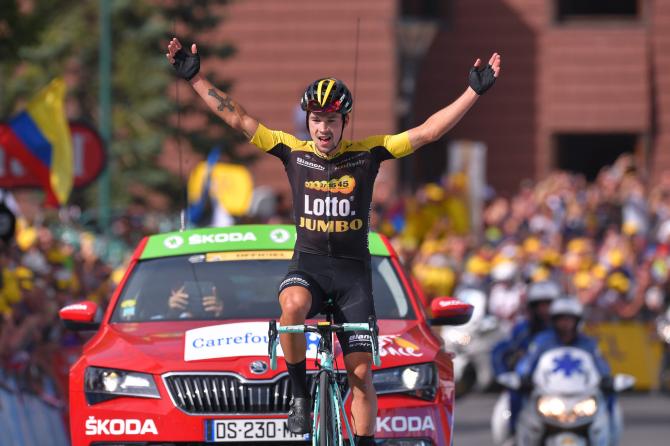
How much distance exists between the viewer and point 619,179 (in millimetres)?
29406

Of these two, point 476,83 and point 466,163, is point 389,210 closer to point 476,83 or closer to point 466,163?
point 466,163

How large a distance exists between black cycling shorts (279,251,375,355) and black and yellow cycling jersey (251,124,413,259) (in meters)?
0.05

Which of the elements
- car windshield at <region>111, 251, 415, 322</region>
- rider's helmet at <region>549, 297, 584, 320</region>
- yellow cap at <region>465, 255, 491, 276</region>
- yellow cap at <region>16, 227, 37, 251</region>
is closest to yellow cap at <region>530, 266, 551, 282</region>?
yellow cap at <region>465, 255, 491, 276</region>

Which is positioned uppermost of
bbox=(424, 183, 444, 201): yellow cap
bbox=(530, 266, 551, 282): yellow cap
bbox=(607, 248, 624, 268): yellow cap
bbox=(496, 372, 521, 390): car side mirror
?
bbox=(424, 183, 444, 201): yellow cap

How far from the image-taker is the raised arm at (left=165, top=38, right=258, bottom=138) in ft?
29.8

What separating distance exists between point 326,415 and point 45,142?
1048cm

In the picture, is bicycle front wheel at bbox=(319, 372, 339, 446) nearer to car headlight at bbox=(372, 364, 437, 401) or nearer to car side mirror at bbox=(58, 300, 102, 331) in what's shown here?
car headlight at bbox=(372, 364, 437, 401)

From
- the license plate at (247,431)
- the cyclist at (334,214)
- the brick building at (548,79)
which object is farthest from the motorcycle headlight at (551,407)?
the brick building at (548,79)

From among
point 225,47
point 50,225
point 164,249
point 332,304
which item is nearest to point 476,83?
point 332,304

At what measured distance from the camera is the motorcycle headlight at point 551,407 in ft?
41.8

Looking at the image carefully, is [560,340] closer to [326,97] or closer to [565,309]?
[565,309]

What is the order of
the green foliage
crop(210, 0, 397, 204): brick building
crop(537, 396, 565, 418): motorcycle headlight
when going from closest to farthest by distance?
crop(537, 396, 565, 418): motorcycle headlight, the green foliage, crop(210, 0, 397, 204): brick building

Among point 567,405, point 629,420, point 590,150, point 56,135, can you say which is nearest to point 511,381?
point 567,405

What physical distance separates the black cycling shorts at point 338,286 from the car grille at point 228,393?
1.47ft
